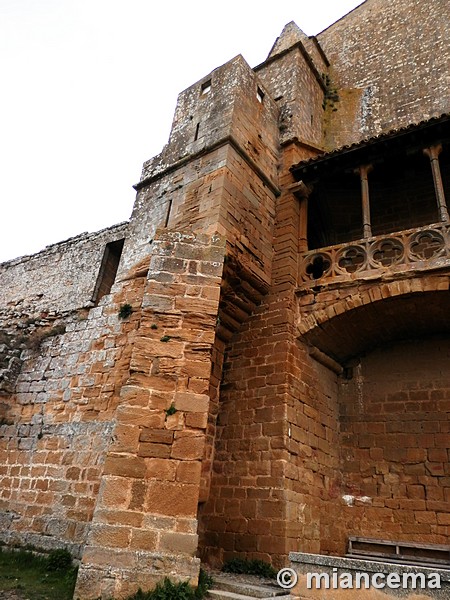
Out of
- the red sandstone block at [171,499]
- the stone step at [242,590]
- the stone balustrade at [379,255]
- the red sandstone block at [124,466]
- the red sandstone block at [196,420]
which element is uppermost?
the stone balustrade at [379,255]

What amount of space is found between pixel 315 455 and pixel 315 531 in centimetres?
110

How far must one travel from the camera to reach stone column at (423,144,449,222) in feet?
23.5

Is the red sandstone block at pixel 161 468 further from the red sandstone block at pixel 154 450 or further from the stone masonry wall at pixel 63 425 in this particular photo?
the stone masonry wall at pixel 63 425

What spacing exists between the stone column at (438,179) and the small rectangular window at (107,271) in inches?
257

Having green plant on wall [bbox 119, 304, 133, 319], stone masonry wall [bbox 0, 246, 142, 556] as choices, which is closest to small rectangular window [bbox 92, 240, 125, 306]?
stone masonry wall [bbox 0, 246, 142, 556]

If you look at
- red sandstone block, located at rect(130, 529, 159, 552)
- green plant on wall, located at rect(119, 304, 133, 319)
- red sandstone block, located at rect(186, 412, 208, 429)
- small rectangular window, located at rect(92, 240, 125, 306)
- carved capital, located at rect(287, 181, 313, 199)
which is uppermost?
carved capital, located at rect(287, 181, 313, 199)

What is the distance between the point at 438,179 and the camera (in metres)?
7.56

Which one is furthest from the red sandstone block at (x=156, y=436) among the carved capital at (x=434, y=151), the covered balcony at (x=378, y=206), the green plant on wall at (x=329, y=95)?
the green plant on wall at (x=329, y=95)

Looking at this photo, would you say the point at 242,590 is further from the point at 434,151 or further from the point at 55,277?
the point at 55,277

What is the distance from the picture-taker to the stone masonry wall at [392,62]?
36.1 ft

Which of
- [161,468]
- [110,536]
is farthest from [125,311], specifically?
[110,536]

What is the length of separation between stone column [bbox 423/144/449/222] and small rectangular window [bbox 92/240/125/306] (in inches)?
257

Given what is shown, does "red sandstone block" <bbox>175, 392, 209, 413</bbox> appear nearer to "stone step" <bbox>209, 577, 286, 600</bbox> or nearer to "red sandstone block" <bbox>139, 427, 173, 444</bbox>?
"red sandstone block" <bbox>139, 427, 173, 444</bbox>

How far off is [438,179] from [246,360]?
440 centimetres
